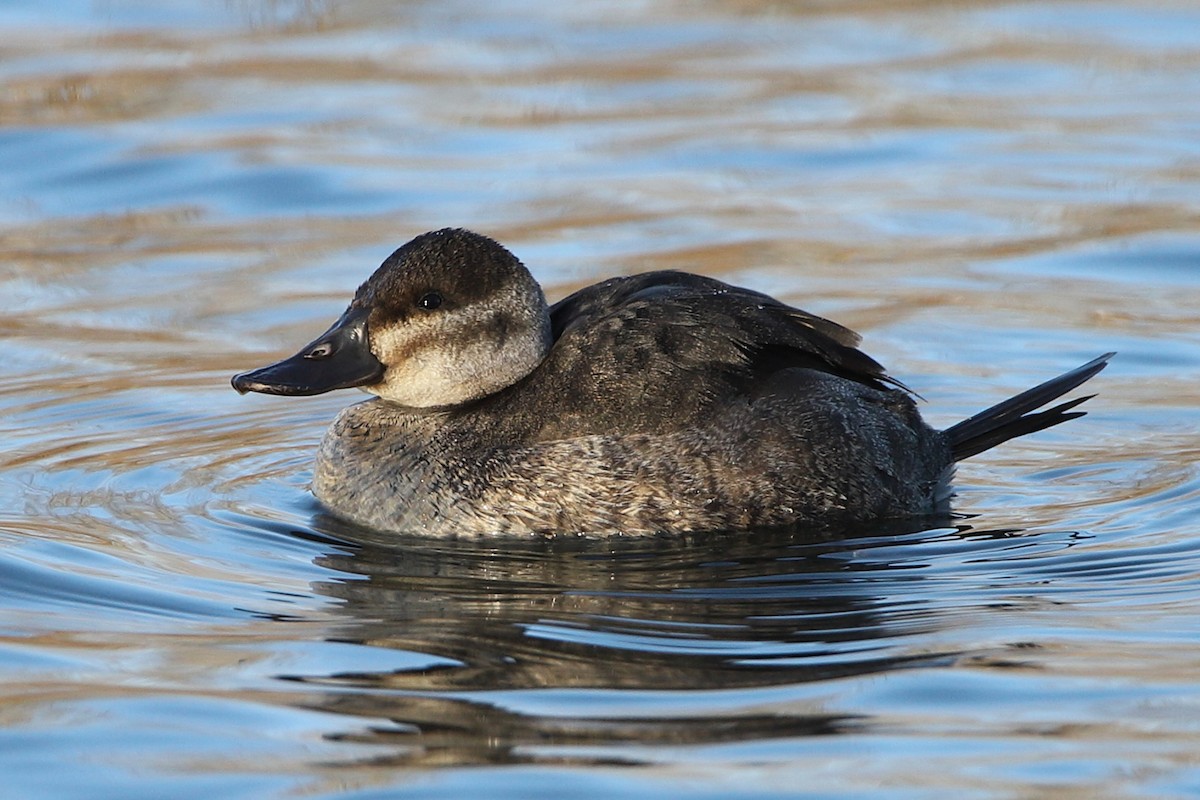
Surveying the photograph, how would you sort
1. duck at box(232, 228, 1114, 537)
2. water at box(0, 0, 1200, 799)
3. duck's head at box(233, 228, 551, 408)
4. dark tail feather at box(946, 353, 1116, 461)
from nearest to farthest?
1. water at box(0, 0, 1200, 799)
2. duck at box(232, 228, 1114, 537)
3. duck's head at box(233, 228, 551, 408)
4. dark tail feather at box(946, 353, 1116, 461)

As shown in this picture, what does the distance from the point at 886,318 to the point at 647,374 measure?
2.97 meters

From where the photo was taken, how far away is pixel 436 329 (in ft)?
20.1

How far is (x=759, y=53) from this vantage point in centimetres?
1284

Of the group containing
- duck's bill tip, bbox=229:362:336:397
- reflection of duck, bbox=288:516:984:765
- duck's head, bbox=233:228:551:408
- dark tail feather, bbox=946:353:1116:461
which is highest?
duck's head, bbox=233:228:551:408

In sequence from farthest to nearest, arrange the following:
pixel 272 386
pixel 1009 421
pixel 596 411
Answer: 1. pixel 1009 421
2. pixel 272 386
3. pixel 596 411

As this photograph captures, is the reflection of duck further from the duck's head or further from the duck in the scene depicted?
the duck's head

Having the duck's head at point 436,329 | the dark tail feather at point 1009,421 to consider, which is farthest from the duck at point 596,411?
the dark tail feather at point 1009,421

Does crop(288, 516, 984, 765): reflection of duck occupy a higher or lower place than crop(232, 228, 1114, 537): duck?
lower

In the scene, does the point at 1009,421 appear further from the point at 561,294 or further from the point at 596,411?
the point at 561,294

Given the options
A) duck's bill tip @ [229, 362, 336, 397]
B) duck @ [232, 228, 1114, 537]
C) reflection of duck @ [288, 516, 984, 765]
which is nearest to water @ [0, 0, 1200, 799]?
reflection of duck @ [288, 516, 984, 765]

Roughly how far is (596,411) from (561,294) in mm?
2976

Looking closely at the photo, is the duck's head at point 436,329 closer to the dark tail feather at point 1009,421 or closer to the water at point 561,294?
the water at point 561,294

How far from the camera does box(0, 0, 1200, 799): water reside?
4.33m

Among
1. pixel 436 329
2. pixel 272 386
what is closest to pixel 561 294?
pixel 436 329
